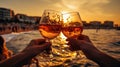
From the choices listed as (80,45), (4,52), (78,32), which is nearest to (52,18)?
(78,32)

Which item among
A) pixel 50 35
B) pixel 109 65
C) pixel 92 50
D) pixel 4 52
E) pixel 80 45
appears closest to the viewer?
pixel 109 65

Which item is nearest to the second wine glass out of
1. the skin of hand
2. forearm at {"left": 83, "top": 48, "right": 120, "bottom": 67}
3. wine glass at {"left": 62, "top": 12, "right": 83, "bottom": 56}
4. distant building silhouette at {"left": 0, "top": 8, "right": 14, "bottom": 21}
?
wine glass at {"left": 62, "top": 12, "right": 83, "bottom": 56}

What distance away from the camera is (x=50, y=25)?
207 centimetres

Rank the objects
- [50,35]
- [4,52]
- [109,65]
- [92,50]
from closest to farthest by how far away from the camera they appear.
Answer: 1. [109,65]
2. [92,50]
3. [50,35]
4. [4,52]

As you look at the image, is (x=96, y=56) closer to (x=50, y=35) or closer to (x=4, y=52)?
(x=50, y=35)

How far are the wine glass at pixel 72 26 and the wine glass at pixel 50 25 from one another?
0.06m

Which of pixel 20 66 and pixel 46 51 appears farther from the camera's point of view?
pixel 46 51

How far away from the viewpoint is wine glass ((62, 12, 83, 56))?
2092mm

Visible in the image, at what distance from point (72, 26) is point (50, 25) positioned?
20 cm

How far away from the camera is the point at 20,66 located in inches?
65.3

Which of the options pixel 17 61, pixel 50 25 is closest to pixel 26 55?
pixel 17 61

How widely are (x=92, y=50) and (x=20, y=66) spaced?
56cm

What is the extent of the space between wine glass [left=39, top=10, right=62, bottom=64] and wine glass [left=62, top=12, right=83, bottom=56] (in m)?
0.06

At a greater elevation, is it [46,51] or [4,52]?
[46,51]
